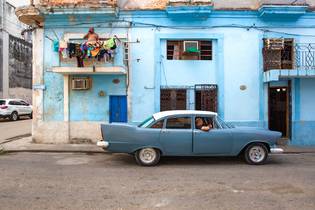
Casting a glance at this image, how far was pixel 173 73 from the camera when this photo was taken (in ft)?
44.4

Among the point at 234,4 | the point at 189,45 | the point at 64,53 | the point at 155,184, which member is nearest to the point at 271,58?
the point at 234,4

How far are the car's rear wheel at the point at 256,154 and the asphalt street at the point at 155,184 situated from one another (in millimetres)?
264

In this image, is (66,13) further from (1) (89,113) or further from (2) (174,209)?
(2) (174,209)

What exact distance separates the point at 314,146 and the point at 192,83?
5231 millimetres

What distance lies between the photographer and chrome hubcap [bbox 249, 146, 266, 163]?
31.3 ft

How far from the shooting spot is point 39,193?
6.47 m

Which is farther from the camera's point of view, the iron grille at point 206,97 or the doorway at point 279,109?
the doorway at point 279,109

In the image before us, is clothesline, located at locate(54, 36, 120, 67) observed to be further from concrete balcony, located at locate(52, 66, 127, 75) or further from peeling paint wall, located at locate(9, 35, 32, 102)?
peeling paint wall, located at locate(9, 35, 32, 102)

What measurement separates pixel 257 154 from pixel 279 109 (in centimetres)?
481

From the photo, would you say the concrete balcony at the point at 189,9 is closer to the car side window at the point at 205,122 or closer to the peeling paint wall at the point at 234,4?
the peeling paint wall at the point at 234,4

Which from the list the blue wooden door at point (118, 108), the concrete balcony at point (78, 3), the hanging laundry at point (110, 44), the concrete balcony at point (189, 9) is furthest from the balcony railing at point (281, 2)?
the blue wooden door at point (118, 108)

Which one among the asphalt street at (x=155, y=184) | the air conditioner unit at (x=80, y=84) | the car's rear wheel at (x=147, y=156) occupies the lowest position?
the asphalt street at (x=155, y=184)

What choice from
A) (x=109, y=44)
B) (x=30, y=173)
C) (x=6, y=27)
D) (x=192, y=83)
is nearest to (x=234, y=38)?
(x=192, y=83)

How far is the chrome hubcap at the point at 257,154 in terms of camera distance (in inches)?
376
